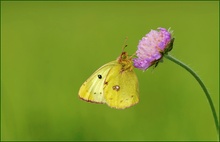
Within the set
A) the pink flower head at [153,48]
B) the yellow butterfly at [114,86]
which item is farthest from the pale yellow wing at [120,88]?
the pink flower head at [153,48]

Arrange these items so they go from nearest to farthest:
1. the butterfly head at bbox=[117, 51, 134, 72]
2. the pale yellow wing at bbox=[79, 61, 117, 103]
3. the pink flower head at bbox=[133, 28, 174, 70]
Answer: the pink flower head at bbox=[133, 28, 174, 70] < the butterfly head at bbox=[117, 51, 134, 72] < the pale yellow wing at bbox=[79, 61, 117, 103]

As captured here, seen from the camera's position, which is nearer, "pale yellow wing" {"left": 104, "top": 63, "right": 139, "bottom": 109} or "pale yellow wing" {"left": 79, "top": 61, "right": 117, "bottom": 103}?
"pale yellow wing" {"left": 104, "top": 63, "right": 139, "bottom": 109}

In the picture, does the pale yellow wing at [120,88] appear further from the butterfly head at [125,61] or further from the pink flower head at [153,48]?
the pink flower head at [153,48]

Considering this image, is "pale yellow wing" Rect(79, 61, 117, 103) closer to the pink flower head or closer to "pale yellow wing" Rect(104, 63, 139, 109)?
"pale yellow wing" Rect(104, 63, 139, 109)

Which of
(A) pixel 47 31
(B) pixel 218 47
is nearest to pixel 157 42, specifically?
(B) pixel 218 47

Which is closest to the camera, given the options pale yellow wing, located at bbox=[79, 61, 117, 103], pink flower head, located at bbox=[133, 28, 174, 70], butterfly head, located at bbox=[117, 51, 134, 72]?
pink flower head, located at bbox=[133, 28, 174, 70]

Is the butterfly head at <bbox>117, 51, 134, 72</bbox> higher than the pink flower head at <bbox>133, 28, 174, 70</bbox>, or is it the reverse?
the pink flower head at <bbox>133, 28, 174, 70</bbox>

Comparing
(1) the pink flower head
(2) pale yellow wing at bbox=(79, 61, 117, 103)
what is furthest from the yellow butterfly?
(1) the pink flower head

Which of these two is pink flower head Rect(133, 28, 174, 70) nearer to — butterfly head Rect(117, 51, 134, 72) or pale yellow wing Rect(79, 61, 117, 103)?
butterfly head Rect(117, 51, 134, 72)
